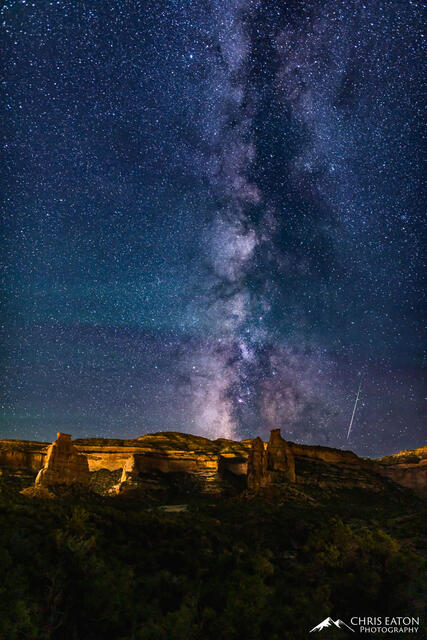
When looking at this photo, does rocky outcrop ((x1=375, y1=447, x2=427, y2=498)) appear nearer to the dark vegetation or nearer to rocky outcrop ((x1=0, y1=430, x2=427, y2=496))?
rocky outcrop ((x1=0, y1=430, x2=427, y2=496))

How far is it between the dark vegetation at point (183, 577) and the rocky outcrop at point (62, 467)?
20.7 m

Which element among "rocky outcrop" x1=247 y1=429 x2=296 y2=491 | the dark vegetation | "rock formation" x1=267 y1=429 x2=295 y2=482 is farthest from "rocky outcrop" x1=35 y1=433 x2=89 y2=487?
"rock formation" x1=267 y1=429 x2=295 y2=482

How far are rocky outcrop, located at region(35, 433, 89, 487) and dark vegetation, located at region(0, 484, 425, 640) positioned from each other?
Answer: 817 inches

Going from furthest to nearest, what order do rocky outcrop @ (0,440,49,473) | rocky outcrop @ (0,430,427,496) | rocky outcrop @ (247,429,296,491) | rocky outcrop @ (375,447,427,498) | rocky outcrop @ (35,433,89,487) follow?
rocky outcrop @ (375,447,427,498) < rocky outcrop @ (0,440,49,473) < rocky outcrop @ (247,429,296,491) < rocky outcrop @ (0,430,427,496) < rocky outcrop @ (35,433,89,487)

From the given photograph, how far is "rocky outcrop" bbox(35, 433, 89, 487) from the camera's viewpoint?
155 ft

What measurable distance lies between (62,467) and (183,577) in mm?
34480

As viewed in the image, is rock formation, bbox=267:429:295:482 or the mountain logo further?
rock formation, bbox=267:429:295:482

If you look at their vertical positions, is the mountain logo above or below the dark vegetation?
below

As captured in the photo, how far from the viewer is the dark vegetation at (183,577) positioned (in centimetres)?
1538

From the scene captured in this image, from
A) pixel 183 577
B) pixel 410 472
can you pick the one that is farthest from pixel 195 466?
pixel 183 577

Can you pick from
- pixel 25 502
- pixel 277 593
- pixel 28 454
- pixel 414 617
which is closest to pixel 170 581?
pixel 277 593

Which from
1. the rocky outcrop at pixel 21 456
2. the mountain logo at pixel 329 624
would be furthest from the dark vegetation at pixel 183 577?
the rocky outcrop at pixel 21 456

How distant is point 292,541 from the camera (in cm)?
2877

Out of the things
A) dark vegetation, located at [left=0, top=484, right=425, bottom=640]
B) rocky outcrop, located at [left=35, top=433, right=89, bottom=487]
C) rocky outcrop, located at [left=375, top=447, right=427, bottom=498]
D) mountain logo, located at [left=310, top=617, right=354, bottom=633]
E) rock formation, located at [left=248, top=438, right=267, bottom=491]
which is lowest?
mountain logo, located at [left=310, top=617, right=354, bottom=633]
